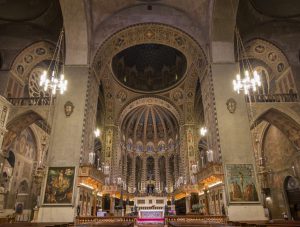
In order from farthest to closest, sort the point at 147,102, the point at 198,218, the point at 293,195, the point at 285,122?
the point at 147,102
the point at 293,195
the point at 285,122
the point at 198,218

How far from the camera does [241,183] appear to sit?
12508 mm

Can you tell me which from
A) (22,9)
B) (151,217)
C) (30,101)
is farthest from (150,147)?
(22,9)

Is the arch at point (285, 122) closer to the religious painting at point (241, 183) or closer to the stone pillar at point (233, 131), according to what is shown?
the stone pillar at point (233, 131)

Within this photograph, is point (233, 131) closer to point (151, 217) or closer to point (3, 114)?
point (151, 217)

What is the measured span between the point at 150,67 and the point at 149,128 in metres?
9.95

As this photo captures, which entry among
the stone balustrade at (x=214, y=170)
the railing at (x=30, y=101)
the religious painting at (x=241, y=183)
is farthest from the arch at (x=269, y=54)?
the railing at (x=30, y=101)

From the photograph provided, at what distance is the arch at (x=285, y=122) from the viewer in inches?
619

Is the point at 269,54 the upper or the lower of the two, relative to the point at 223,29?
upper

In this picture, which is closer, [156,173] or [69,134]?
[69,134]

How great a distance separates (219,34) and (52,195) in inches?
576

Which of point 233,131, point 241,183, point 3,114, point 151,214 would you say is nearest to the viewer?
point 241,183

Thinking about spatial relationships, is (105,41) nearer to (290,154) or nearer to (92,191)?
(92,191)

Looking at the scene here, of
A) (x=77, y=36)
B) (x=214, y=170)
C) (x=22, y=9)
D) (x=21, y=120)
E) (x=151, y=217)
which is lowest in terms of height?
(x=151, y=217)

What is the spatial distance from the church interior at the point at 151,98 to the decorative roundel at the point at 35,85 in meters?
0.12
